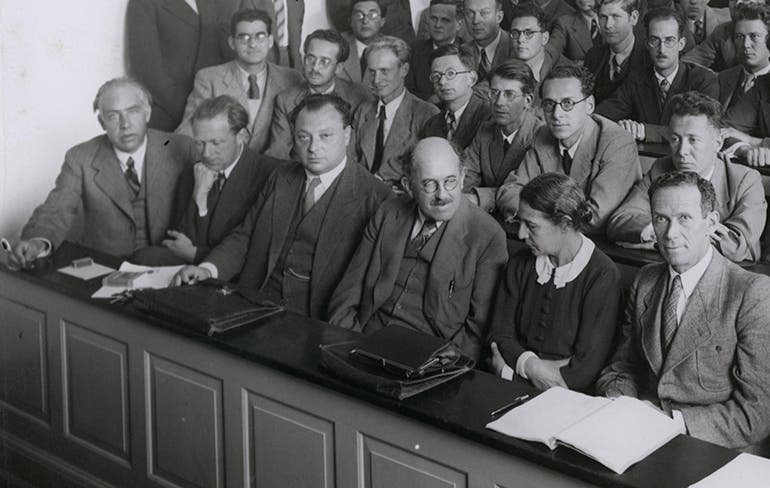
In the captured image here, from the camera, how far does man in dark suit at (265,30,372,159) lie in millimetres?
4574

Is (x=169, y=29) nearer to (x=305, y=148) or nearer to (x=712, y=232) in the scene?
(x=305, y=148)

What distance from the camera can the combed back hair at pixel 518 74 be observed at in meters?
4.12

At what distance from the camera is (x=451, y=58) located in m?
4.36

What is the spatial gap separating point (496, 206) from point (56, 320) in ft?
5.97

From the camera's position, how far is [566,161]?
371 cm

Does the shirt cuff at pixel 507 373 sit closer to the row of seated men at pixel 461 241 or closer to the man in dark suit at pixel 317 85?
the row of seated men at pixel 461 241

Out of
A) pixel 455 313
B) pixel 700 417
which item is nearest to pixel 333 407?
pixel 455 313

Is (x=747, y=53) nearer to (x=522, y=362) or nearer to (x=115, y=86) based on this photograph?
(x=522, y=362)

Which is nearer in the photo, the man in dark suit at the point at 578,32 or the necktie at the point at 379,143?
the man in dark suit at the point at 578,32

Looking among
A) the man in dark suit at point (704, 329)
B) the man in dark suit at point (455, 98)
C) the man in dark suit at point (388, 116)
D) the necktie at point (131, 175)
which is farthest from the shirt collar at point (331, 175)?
the man in dark suit at point (704, 329)

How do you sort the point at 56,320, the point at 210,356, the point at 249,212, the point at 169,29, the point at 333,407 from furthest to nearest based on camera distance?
the point at 169,29 < the point at 249,212 < the point at 56,320 < the point at 210,356 < the point at 333,407

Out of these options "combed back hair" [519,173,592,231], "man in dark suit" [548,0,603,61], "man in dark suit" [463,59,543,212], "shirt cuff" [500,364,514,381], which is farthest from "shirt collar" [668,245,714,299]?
"man in dark suit" [548,0,603,61]

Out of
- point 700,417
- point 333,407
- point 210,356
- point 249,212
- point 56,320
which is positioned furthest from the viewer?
point 249,212

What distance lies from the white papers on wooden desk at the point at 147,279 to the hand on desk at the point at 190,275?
0.05 m
